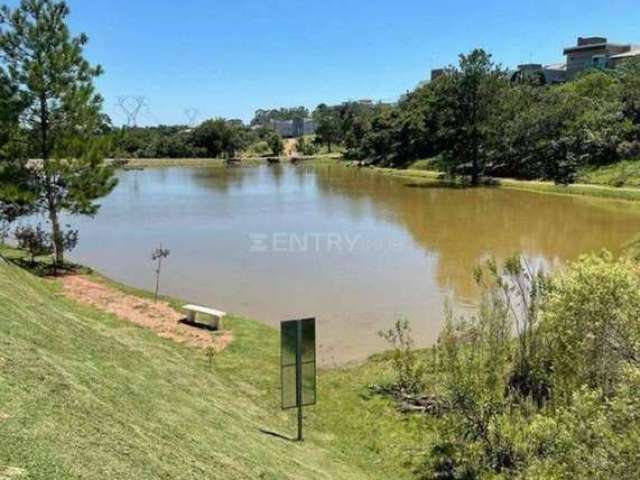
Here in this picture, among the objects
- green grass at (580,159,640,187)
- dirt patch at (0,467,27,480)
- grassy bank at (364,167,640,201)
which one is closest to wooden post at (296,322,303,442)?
dirt patch at (0,467,27,480)

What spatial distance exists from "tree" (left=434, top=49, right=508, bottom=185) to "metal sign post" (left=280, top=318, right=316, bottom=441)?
42.8m

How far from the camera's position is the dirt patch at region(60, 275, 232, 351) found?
12016mm

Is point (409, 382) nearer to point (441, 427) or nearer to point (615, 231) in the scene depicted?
point (441, 427)

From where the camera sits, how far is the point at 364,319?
14.6 m

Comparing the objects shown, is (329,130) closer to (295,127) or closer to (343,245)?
(295,127)

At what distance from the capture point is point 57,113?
1756 cm

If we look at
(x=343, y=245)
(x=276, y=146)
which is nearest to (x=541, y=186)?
(x=343, y=245)

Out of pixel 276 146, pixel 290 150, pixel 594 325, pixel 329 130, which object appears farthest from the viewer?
pixel 290 150

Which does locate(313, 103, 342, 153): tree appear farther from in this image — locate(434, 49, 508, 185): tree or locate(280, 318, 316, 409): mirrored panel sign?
locate(280, 318, 316, 409): mirrored panel sign

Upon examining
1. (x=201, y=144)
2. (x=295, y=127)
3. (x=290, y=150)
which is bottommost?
(x=290, y=150)

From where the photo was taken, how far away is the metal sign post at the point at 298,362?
23.8 feet

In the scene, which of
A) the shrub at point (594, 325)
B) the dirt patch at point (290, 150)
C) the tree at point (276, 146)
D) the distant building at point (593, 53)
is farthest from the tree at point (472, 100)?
the dirt patch at point (290, 150)

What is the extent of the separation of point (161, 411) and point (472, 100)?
45885mm

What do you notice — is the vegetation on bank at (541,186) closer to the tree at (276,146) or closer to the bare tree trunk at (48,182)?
the bare tree trunk at (48,182)
